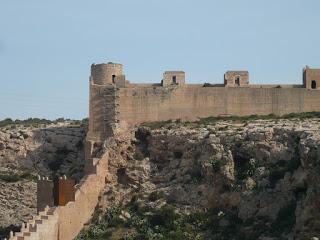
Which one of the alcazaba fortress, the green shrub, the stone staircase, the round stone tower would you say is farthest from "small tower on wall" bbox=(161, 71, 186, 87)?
the stone staircase

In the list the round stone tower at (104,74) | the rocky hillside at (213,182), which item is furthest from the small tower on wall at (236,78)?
the round stone tower at (104,74)

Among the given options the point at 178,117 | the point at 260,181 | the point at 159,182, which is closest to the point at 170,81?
the point at 178,117

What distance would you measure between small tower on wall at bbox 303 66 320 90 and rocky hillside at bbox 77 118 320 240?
4291 mm

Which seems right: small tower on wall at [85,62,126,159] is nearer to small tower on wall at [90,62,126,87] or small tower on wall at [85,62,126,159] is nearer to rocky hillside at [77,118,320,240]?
small tower on wall at [90,62,126,87]

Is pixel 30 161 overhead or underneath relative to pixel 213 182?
overhead

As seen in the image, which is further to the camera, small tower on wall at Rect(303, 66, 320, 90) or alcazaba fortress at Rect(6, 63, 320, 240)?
small tower on wall at Rect(303, 66, 320, 90)

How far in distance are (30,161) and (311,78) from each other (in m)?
16.4

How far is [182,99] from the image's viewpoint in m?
58.0

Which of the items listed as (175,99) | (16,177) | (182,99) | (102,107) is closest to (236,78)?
(182,99)

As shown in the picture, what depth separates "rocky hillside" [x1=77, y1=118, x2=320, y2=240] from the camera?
4747 cm

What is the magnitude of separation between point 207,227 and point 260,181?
3288 millimetres

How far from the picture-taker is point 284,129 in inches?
2034

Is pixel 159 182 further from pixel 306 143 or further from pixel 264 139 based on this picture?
pixel 306 143

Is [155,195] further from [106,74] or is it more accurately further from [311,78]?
[311,78]
